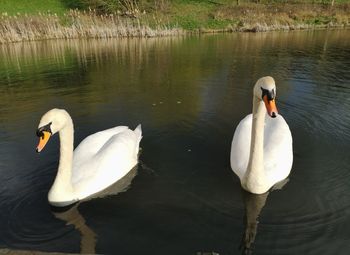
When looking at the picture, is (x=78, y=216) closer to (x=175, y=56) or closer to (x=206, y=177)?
(x=206, y=177)

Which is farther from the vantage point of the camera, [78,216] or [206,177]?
[206,177]

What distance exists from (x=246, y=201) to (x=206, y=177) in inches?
42.5

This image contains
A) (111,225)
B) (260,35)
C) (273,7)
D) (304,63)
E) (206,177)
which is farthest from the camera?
(273,7)

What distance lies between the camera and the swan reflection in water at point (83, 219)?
520 cm

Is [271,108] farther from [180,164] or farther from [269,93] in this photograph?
[180,164]

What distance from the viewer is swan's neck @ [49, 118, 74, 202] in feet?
19.0

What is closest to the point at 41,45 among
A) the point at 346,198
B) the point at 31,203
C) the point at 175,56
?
the point at 175,56

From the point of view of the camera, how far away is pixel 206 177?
6.98 m

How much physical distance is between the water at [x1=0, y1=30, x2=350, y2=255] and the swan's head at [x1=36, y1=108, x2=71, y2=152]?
1324 mm

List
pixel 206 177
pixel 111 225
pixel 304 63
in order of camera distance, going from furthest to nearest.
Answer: pixel 304 63 < pixel 206 177 < pixel 111 225

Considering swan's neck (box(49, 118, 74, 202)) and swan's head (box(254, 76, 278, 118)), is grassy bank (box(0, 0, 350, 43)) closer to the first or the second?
swan's neck (box(49, 118, 74, 202))

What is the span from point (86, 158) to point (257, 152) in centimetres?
Result: 314

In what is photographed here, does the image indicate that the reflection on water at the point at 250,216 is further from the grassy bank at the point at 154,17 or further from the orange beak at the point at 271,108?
the grassy bank at the point at 154,17

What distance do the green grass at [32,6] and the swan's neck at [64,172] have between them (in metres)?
34.8
